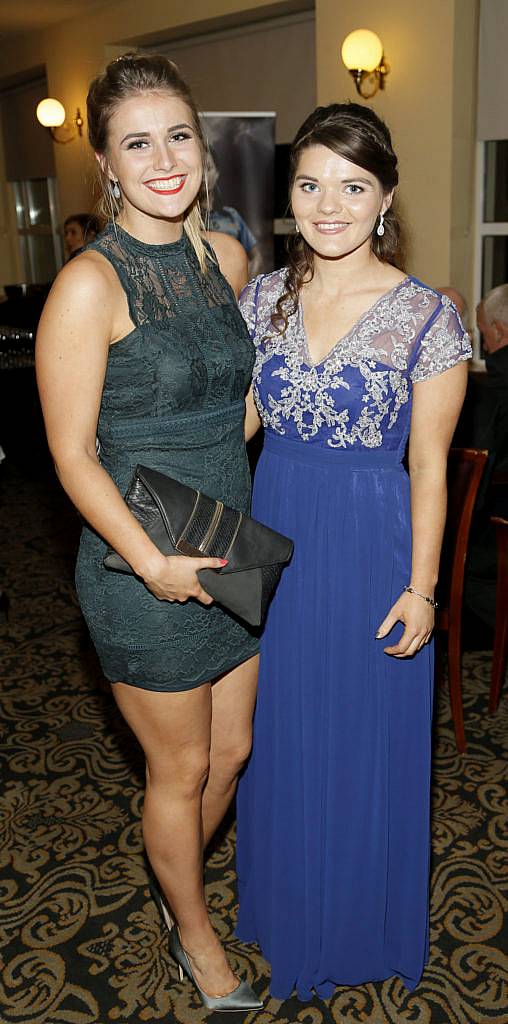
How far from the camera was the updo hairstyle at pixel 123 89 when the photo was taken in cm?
147

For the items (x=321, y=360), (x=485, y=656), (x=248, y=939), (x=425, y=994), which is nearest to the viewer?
(x=321, y=360)

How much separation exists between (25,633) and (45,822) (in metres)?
1.36

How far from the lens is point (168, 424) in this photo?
1.53 metres

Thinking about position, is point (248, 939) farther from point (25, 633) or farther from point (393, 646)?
point (25, 633)

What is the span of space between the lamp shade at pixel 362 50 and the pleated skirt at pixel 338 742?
4.08m

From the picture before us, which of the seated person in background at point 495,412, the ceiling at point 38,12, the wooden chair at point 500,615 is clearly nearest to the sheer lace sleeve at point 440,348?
the wooden chair at point 500,615

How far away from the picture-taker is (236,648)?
174cm

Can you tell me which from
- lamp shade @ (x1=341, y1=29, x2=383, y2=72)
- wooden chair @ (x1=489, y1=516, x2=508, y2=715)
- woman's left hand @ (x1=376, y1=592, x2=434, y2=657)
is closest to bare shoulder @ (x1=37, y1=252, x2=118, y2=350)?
woman's left hand @ (x1=376, y1=592, x2=434, y2=657)

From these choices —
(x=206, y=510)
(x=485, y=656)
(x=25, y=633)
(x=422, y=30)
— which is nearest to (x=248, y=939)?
(x=206, y=510)

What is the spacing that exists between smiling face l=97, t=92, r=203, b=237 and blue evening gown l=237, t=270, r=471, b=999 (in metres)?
0.32

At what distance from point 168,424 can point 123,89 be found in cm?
55

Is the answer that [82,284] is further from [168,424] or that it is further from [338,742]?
[338,742]

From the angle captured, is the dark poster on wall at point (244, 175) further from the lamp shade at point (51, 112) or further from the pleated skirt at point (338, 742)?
the pleated skirt at point (338, 742)

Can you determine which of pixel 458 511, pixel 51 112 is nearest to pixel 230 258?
pixel 458 511
